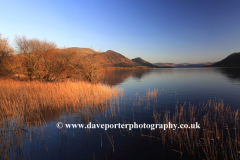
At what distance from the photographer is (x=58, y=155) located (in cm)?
580

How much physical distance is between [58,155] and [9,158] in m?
2.06

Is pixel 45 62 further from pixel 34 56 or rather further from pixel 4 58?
pixel 4 58

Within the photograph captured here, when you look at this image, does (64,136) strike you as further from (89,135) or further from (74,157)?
(74,157)

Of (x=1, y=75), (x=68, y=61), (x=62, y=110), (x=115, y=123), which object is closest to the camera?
(x=115, y=123)

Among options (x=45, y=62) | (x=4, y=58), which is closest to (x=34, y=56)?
(x=45, y=62)

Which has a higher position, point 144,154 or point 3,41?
point 3,41

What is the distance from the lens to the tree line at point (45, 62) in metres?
22.9

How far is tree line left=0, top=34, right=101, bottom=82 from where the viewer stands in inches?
900

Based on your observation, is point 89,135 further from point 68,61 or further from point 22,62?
point 22,62

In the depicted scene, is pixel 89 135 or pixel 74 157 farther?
pixel 89 135

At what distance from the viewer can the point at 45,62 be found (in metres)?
24.1

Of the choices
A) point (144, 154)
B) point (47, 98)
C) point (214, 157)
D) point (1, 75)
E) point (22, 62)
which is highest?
point (22, 62)

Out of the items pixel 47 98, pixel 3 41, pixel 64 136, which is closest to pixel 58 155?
pixel 64 136

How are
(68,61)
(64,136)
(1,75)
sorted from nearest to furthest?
(64,136) → (1,75) → (68,61)
